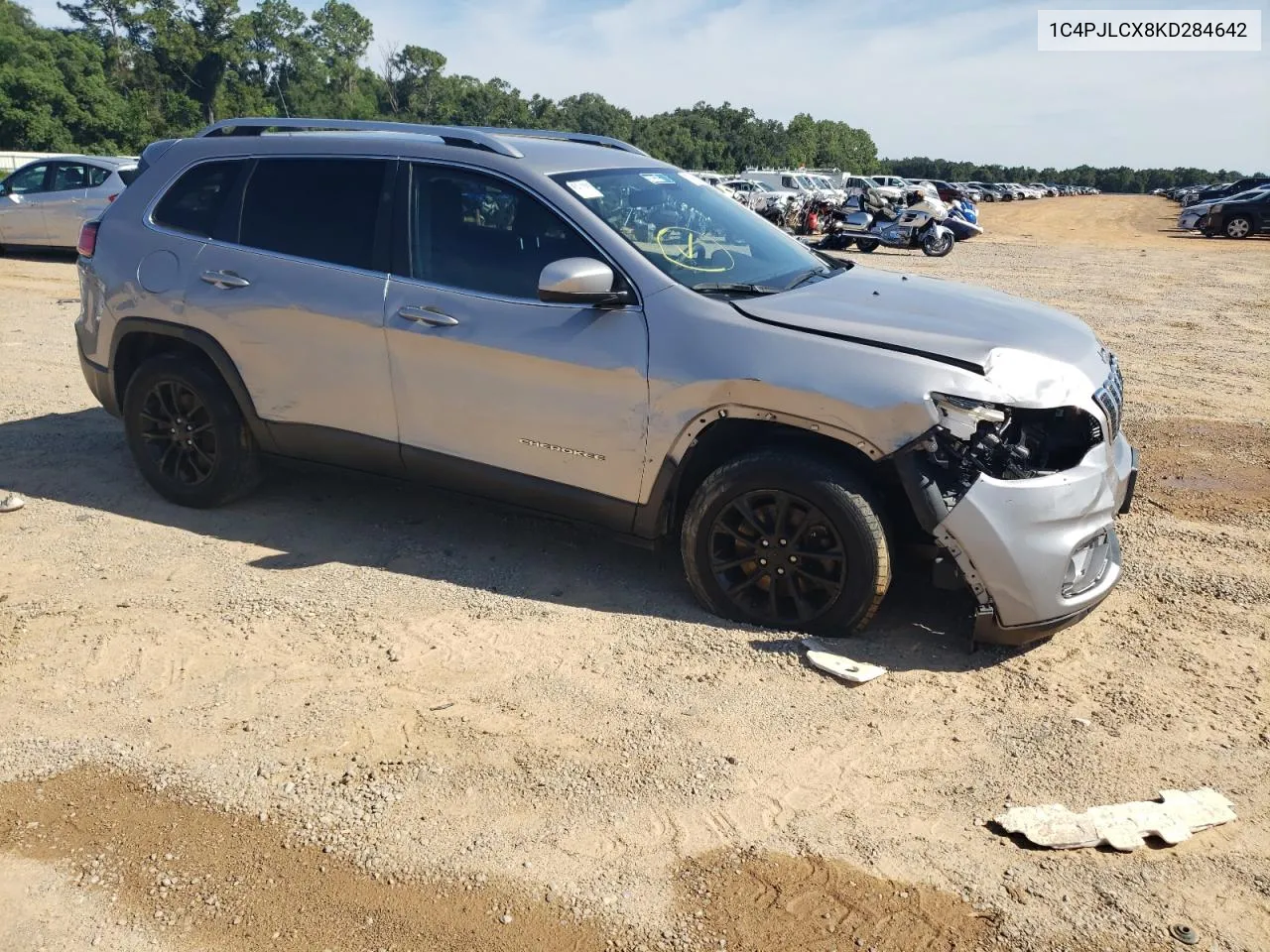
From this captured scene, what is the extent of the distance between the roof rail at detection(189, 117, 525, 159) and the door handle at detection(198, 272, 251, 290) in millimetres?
755

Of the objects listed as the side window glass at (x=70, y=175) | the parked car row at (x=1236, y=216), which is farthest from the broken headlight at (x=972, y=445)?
the parked car row at (x=1236, y=216)

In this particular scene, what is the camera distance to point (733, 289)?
4375mm

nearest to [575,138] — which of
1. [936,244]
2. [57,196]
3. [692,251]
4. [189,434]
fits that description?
[692,251]

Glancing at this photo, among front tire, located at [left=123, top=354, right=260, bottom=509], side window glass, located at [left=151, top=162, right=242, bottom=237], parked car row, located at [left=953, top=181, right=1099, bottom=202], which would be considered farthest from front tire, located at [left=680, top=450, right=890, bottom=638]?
parked car row, located at [left=953, top=181, right=1099, bottom=202]

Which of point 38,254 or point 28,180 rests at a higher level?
point 28,180

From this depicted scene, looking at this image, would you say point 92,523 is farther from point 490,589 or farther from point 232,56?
point 232,56

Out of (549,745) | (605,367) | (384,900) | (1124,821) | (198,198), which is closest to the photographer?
(384,900)

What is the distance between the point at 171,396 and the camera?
17.9ft

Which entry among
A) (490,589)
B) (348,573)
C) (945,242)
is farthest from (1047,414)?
(945,242)

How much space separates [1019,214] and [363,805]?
2210 inches

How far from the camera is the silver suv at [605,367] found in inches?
151

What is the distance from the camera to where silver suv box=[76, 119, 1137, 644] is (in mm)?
3838

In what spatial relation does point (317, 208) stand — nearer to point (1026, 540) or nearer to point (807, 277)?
point (807, 277)

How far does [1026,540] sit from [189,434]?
4.07 meters
